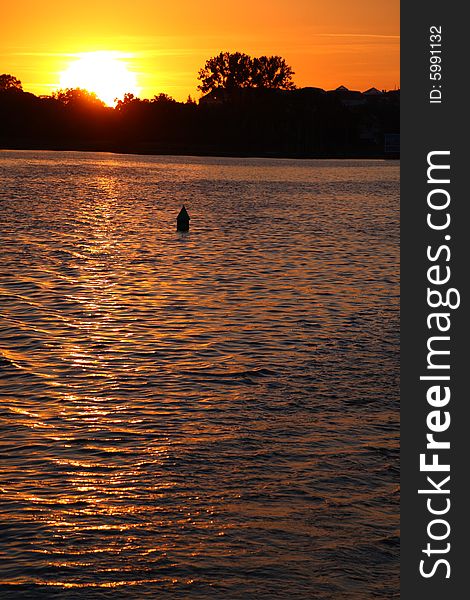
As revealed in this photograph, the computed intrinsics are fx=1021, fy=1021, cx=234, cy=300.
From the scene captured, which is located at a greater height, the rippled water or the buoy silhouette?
the buoy silhouette

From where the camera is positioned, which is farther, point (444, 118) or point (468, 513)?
point (444, 118)

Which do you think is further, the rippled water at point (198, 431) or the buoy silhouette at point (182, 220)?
the buoy silhouette at point (182, 220)

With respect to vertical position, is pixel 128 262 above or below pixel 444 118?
below

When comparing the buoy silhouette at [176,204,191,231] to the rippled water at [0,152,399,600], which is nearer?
the rippled water at [0,152,399,600]

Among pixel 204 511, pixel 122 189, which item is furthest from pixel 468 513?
pixel 122 189

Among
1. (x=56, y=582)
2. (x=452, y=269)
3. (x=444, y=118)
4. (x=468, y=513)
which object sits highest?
(x=444, y=118)

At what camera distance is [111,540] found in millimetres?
11055

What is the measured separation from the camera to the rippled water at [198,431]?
10570 millimetres

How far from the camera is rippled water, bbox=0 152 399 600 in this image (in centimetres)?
1057

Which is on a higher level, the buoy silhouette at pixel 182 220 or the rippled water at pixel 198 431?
the buoy silhouette at pixel 182 220

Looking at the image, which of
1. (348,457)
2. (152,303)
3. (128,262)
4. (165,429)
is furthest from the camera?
(128,262)

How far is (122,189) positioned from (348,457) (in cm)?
7966

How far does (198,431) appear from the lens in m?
14.7

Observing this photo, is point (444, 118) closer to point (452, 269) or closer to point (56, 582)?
point (452, 269)
